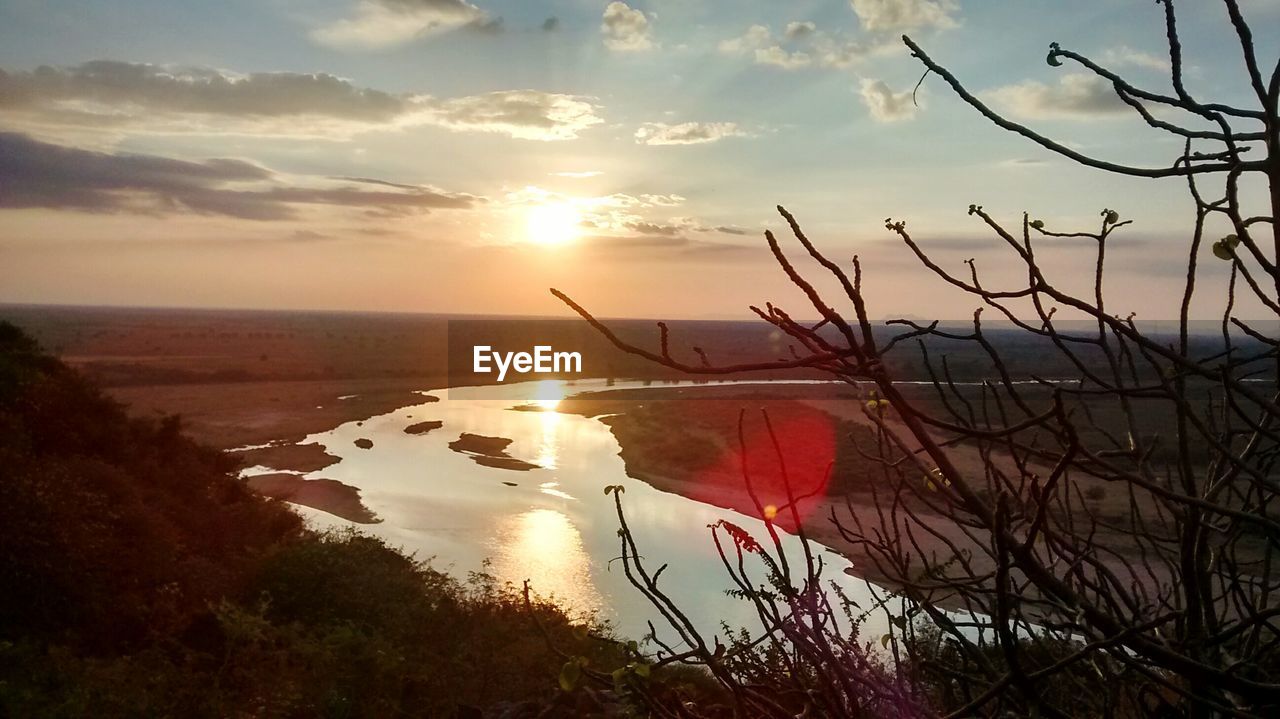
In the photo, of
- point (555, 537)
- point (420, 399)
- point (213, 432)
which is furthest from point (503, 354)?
point (555, 537)

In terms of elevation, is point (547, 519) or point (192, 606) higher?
point (192, 606)

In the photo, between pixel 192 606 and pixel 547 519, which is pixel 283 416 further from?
pixel 192 606

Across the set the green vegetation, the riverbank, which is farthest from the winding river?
the green vegetation

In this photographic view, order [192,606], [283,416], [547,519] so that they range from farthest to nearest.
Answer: [283,416] < [547,519] < [192,606]

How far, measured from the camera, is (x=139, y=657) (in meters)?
9.07

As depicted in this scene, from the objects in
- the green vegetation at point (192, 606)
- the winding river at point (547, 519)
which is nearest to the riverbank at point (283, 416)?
the winding river at point (547, 519)

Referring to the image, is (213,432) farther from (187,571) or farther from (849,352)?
(849,352)

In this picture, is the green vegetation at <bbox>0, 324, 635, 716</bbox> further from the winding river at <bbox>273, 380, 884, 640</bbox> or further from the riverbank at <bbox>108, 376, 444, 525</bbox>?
the riverbank at <bbox>108, 376, 444, 525</bbox>

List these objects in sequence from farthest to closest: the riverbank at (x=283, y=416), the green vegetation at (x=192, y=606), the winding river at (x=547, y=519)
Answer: the riverbank at (x=283, y=416)
the winding river at (x=547, y=519)
the green vegetation at (x=192, y=606)

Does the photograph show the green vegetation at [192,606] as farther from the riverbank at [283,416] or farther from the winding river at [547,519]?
the riverbank at [283,416]

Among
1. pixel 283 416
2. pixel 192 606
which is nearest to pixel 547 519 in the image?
pixel 192 606

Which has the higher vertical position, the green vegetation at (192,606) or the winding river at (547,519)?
the green vegetation at (192,606)

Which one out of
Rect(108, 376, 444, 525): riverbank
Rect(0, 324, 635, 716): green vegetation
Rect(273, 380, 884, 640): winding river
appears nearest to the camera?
Rect(0, 324, 635, 716): green vegetation

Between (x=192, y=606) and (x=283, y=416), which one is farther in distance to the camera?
(x=283, y=416)
